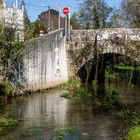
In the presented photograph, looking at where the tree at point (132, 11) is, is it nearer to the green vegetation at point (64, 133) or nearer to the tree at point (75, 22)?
the tree at point (75, 22)

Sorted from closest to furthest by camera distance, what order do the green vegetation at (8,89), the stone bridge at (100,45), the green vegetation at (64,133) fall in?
the green vegetation at (64,133) → the green vegetation at (8,89) → the stone bridge at (100,45)

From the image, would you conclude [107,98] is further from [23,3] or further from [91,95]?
[23,3]

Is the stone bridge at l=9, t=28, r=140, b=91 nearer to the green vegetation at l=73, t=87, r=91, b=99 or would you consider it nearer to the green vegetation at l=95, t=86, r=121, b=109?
the green vegetation at l=73, t=87, r=91, b=99

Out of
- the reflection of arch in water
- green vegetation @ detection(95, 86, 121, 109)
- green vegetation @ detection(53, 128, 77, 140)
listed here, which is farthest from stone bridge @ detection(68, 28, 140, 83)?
green vegetation @ detection(53, 128, 77, 140)

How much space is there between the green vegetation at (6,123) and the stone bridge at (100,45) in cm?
1489

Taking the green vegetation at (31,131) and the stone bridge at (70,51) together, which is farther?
the stone bridge at (70,51)

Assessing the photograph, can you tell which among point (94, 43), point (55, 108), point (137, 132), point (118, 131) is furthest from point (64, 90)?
point (137, 132)

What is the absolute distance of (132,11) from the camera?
44375mm

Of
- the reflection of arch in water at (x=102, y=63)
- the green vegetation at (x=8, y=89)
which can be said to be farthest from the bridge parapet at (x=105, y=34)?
the green vegetation at (x=8, y=89)

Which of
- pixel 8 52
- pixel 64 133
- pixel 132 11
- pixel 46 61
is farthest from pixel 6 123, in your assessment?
pixel 132 11

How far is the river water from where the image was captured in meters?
18.6

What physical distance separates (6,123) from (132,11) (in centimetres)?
2630

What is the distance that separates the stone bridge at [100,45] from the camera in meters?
34.2

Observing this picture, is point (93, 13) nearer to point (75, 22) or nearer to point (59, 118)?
point (75, 22)
